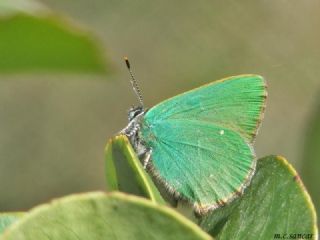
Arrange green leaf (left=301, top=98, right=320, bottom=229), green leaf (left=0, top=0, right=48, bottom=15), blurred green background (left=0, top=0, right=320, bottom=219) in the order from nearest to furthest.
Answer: green leaf (left=0, top=0, right=48, bottom=15)
green leaf (left=301, top=98, right=320, bottom=229)
blurred green background (left=0, top=0, right=320, bottom=219)

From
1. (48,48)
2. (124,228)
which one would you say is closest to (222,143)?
(48,48)

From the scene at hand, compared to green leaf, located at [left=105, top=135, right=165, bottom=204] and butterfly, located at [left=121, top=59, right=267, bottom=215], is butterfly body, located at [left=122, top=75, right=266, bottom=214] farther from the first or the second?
green leaf, located at [left=105, top=135, right=165, bottom=204]

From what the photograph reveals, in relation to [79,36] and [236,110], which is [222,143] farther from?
[79,36]

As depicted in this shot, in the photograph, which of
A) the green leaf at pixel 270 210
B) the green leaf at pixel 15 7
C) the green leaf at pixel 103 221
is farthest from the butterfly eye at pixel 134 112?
the green leaf at pixel 103 221

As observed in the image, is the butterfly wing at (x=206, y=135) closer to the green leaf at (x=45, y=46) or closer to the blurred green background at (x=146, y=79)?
the green leaf at (x=45, y=46)

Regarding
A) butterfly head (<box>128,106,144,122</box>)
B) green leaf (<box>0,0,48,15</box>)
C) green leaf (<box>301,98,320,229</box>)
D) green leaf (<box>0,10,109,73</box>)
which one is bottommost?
green leaf (<box>301,98,320,229</box>)

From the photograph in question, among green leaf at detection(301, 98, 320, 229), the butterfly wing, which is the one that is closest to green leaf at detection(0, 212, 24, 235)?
the butterfly wing
